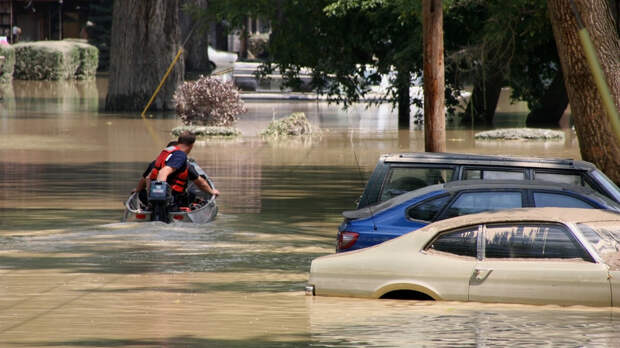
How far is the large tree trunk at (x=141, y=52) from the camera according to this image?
139ft

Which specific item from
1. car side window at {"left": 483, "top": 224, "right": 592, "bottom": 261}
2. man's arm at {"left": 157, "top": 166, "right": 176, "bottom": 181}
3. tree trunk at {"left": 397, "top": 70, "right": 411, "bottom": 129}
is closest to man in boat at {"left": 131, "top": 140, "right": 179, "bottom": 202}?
man's arm at {"left": 157, "top": 166, "right": 176, "bottom": 181}

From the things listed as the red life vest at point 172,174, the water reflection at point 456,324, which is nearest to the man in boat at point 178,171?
the red life vest at point 172,174

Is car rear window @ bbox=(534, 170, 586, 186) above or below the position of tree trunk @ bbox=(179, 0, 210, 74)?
below

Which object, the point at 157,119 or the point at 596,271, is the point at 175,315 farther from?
the point at 157,119

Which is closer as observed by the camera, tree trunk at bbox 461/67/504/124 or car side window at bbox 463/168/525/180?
car side window at bbox 463/168/525/180

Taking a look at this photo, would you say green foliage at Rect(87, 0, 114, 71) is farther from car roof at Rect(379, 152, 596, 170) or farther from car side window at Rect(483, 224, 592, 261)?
car side window at Rect(483, 224, 592, 261)

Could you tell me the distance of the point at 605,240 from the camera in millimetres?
9852

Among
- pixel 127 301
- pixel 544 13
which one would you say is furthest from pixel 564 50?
pixel 544 13

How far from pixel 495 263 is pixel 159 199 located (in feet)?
21.0

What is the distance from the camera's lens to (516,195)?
11.2 meters

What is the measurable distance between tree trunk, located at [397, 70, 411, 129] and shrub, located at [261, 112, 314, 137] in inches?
115

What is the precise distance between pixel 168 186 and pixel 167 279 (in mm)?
3476

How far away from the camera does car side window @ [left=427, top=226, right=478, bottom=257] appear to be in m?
9.96

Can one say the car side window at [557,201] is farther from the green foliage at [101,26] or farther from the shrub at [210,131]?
the green foliage at [101,26]
